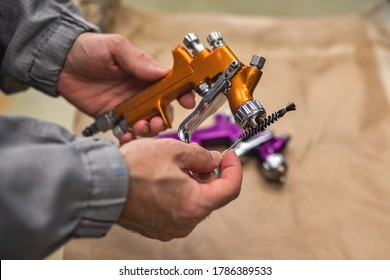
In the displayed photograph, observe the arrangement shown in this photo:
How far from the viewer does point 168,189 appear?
1.53ft


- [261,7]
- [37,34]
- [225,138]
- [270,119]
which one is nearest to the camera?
[270,119]

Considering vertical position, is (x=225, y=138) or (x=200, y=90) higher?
(x=200, y=90)

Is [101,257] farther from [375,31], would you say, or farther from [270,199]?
[375,31]

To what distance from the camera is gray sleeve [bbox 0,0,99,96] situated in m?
0.66

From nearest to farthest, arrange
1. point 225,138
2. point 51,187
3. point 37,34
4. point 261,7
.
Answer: point 51,187
point 37,34
point 225,138
point 261,7

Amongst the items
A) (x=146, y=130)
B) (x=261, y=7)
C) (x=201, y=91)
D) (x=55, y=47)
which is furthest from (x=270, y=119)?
(x=261, y=7)

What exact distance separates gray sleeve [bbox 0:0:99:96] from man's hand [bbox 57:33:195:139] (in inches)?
0.7

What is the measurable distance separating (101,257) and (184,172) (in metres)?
0.24

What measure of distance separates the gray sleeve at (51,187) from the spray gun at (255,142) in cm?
32

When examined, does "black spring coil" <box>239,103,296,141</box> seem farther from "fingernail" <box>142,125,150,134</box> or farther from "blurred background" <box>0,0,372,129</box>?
"blurred background" <box>0,0,372,129</box>

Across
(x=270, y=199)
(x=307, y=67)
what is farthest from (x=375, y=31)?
(x=270, y=199)

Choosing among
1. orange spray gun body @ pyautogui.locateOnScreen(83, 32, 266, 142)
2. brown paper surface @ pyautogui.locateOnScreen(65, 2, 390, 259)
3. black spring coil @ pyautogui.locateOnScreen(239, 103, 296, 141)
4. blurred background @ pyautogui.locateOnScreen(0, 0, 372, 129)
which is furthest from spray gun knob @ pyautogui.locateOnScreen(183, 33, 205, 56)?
blurred background @ pyautogui.locateOnScreen(0, 0, 372, 129)

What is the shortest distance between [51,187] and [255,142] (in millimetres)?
426

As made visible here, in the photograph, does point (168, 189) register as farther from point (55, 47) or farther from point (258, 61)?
point (55, 47)
